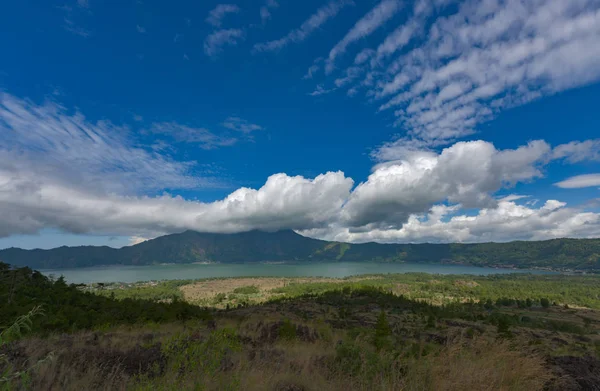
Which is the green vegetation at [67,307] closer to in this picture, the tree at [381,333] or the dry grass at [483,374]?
the tree at [381,333]

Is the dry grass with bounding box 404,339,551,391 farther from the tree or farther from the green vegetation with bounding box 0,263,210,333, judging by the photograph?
the green vegetation with bounding box 0,263,210,333

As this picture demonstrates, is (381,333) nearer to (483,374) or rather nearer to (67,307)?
(483,374)

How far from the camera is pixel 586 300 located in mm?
133125

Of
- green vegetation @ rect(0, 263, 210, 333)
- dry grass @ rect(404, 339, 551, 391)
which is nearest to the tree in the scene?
dry grass @ rect(404, 339, 551, 391)

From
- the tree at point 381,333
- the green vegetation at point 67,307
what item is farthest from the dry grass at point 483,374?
the green vegetation at point 67,307

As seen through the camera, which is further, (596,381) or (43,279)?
(43,279)

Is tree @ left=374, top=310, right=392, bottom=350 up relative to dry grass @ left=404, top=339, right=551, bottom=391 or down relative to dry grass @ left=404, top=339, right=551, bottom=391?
down

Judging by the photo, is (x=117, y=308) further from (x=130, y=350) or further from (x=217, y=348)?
(x=217, y=348)

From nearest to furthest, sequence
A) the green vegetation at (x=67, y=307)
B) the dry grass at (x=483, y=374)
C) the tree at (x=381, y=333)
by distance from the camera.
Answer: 1. the dry grass at (x=483, y=374)
2. the tree at (x=381, y=333)
3. the green vegetation at (x=67, y=307)

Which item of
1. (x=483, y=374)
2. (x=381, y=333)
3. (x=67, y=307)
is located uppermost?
(x=483, y=374)

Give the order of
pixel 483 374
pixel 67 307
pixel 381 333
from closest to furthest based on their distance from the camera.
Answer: pixel 483 374 < pixel 381 333 < pixel 67 307

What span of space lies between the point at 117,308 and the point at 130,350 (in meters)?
18.1

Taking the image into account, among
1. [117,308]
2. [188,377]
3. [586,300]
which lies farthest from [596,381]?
[586,300]

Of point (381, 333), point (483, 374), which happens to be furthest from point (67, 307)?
point (483, 374)
